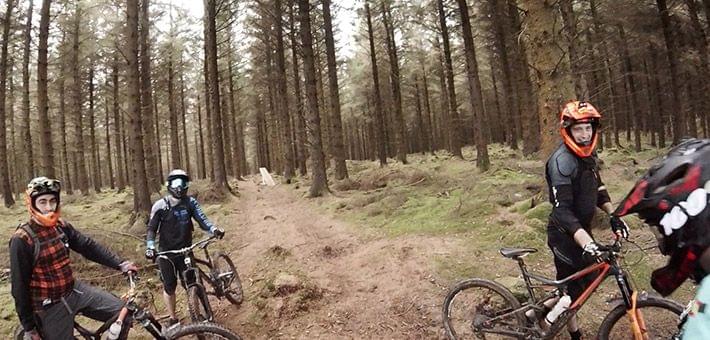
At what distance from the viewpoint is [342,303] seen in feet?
21.2

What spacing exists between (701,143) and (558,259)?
3160mm

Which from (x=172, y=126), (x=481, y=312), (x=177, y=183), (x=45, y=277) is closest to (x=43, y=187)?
(x=45, y=277)

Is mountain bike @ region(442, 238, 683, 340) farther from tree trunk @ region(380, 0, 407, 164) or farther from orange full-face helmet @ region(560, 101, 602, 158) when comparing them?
tree trunk @ region(380, 0, 407, 164)

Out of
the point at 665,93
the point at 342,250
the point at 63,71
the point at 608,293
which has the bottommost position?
the point at 608,293

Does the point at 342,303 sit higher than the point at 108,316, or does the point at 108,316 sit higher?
the point at 108,316

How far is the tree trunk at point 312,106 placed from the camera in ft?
48.8

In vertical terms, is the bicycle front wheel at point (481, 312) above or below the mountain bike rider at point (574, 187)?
below

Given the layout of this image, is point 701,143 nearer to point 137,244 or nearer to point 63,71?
point 137,244

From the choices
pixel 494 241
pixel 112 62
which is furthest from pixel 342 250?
pixel 112 62

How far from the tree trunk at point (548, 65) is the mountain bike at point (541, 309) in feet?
11.3

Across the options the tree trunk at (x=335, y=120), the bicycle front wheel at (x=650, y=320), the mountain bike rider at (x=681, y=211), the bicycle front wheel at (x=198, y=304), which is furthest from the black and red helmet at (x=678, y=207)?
the tree trunk at (x=335, y=120)

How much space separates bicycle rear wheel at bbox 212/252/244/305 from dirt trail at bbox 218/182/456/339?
0.18 metres

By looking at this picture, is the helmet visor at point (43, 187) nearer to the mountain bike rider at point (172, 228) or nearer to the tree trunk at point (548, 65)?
the mountain bike rider at point (172, 228)

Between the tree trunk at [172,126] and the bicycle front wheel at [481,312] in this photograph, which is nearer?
the bicycle front wheel at [481,312]
